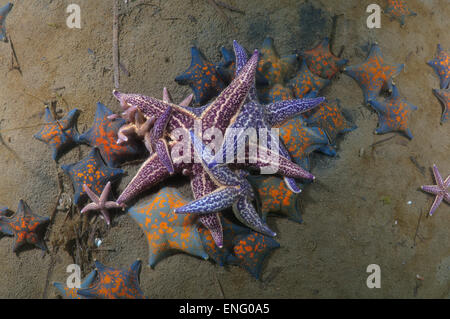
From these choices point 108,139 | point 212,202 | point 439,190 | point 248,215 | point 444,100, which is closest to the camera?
point 212,202

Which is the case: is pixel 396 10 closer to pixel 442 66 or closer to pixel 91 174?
pixel 442 66

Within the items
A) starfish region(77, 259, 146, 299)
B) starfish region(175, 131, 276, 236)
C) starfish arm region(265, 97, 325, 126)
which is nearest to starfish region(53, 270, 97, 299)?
starfish region(77, 259, 146, 299)

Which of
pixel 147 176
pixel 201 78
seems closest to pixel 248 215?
pixel 147 176

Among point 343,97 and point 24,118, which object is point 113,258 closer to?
point 24,118

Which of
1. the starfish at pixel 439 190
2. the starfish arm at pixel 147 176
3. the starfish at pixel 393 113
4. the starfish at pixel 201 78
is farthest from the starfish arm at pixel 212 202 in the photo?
the starfish at pixel 439 190

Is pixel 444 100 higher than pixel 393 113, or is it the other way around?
pixel 444 100
